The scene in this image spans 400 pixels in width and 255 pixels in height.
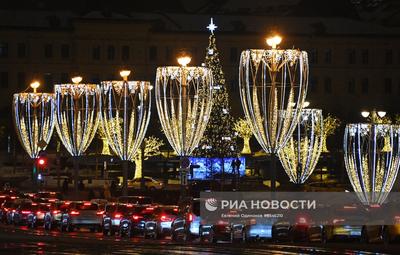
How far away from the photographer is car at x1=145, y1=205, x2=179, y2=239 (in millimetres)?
42969

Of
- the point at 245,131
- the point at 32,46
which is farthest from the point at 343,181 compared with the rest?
the point at 32,46

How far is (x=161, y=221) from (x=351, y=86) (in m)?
91.3

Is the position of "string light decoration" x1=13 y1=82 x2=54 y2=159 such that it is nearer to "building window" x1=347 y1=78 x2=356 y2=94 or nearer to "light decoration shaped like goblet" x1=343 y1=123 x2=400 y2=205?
"light decoration shaped like goblet" x1=343 y1=123 x2=400 y2=205

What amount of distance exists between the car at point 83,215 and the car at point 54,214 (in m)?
0.50

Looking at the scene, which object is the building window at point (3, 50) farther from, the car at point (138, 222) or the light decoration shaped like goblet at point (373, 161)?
the car at point (138, 222)

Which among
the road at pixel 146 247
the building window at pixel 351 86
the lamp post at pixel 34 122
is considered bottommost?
the road at pixel 146 247

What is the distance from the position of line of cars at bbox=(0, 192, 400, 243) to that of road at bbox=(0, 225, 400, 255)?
1.54 feet

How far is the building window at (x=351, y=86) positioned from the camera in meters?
133

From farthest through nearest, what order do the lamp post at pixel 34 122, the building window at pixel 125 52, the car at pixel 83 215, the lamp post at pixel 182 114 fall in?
the building window at pixel 125 52 < the lamp post at pixel 34 122 < the lamp post at pixel 182 114 < the car at pixel 83 215

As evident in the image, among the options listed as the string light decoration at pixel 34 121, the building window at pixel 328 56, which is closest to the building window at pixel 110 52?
the building window at pixel 328 56

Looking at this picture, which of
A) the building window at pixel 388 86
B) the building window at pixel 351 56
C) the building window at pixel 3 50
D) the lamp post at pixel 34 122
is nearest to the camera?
the lamp post at pixel 34 122

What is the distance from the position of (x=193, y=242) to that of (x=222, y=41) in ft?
291

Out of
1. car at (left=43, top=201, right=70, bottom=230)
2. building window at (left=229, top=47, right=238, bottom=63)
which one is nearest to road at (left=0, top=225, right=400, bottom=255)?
car at (left=43, top=201, right=70, bottom=230)

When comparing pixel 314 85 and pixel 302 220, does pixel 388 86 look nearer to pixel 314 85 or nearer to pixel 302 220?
pixel 314 85
